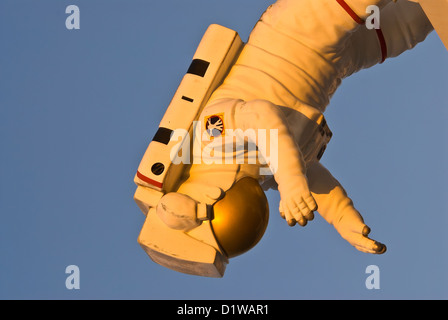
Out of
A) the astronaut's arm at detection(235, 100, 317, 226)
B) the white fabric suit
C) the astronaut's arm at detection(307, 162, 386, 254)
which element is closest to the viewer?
the astronaut's arm at detection(235, 100, 317, 226)

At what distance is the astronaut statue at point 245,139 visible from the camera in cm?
242

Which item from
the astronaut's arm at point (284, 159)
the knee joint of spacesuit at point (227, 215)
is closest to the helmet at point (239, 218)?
the knee joint of spacesuit at point (227, 215)

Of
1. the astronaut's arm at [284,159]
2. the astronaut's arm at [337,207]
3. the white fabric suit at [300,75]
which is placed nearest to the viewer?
the astronaut's arm at [284,159]

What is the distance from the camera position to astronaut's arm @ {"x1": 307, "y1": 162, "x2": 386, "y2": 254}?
98.8 inches

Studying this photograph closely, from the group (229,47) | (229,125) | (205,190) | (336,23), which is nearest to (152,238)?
(205,190)

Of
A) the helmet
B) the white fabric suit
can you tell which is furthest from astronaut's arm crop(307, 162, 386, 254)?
the helmet

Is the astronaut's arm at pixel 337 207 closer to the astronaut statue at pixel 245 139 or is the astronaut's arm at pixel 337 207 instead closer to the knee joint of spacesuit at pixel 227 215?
the astronaut statue at pixel 245 139

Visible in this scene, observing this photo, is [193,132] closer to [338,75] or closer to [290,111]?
[290,111]

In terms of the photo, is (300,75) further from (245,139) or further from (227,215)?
(227,215)

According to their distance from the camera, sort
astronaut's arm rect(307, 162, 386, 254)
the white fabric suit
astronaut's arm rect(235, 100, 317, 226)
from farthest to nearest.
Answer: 1. astronaut's arm rect(307, 162, 386, 254)
2. the white fabric suit
3. astronaut's arm rect(235, 100, 317, 226)

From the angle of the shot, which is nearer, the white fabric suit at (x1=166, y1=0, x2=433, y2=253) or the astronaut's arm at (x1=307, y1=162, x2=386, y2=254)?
the white fabric suit at (x1=166, y1=0, x2=433, y2=253)

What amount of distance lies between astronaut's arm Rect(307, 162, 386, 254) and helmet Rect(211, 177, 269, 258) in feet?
0.68

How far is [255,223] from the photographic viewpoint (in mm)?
2439

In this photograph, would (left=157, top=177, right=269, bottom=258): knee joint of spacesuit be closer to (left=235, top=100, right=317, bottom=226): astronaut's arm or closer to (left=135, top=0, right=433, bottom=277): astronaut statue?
(left=135, top=0, right=433, bottom=277): astronaut statue
